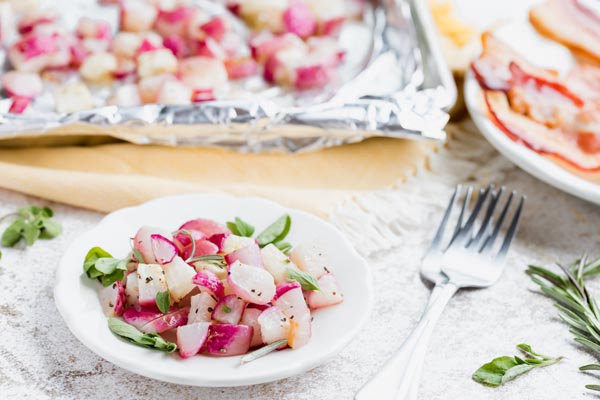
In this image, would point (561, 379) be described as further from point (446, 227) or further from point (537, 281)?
point (446, 227)

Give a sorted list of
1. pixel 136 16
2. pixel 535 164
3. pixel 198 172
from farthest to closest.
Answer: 1. pixel 136 16
2. pixel 198 172
3. pixel 535 164

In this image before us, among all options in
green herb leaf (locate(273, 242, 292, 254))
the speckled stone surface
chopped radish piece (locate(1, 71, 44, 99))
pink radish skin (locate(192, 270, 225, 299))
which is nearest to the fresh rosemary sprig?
the speckled stone surface

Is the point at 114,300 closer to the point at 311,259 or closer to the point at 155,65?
the point at 311,259

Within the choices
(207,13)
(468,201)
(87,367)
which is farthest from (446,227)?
(207,13)

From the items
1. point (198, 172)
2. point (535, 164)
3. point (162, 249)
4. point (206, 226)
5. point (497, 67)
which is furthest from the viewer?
point (497, 67)

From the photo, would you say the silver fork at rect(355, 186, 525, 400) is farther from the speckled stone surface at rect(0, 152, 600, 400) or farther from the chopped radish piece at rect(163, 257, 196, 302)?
the chopped radish piece at rect(163, 257, 196, 302)

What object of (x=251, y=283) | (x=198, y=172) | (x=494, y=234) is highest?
(x=251, y=283)

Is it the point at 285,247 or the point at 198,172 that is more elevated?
the point at 285,247

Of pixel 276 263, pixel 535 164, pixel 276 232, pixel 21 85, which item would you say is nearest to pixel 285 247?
pixel 276 232
